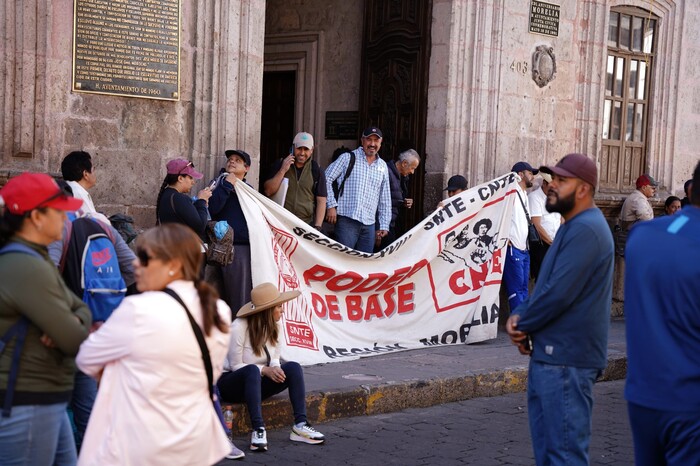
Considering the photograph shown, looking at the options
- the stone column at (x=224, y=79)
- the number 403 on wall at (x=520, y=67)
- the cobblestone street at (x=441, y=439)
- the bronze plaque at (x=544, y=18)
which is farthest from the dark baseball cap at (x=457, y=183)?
the cobblestone street at (x=441, y=439)

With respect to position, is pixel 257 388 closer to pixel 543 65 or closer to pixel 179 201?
pixel 179 201

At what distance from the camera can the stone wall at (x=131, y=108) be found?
29.0 feet

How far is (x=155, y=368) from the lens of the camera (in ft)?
12.6

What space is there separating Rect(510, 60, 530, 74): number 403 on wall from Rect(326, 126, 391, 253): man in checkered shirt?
2725 millimetres

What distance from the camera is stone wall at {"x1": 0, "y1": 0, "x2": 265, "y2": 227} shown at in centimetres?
885

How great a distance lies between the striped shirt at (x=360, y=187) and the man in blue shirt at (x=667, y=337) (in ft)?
21.5

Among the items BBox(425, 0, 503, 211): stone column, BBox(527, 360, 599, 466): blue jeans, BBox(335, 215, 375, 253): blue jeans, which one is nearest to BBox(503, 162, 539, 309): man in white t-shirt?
BBox(425, 0, 503, 211): stone column

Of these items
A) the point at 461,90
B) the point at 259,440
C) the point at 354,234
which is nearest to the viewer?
the point at 259,440

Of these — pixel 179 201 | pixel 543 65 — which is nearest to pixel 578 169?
pixel 179 201

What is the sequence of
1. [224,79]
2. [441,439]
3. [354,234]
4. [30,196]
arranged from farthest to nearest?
[354,234]
[224,79]
[441,439]
[30,196]

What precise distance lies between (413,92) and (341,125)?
1.32 meters

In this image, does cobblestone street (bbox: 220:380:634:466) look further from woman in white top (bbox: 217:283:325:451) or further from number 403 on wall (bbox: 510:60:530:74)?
number 403 on wall (bbox: 510:60:530:74)

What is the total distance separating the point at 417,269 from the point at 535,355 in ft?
17.4

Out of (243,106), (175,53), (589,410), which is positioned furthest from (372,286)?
(589,410)
